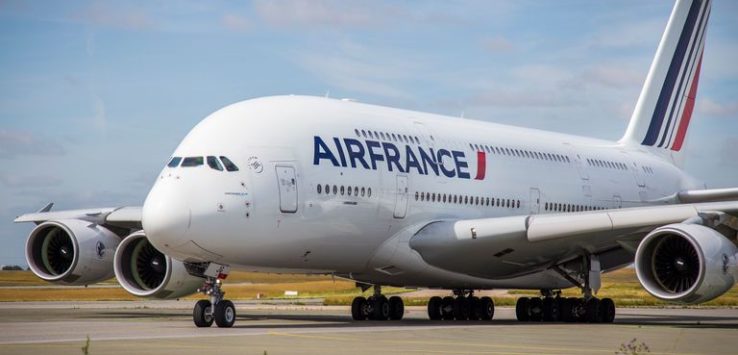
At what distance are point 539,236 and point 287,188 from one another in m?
4.92

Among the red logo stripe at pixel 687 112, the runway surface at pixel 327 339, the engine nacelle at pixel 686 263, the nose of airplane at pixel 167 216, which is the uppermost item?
the red logo stripe at pixel 687 112

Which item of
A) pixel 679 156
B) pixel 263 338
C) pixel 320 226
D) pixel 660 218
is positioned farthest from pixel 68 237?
pixel 679 156

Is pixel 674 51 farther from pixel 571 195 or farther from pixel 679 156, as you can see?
pixel 571 195

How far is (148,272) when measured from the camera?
71.9 ft

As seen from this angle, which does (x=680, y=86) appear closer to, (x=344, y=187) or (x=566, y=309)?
(x=566, y=309)

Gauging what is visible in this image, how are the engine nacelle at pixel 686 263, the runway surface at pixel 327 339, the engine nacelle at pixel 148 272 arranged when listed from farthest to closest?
1. the engine nacelle at pixel 148 272
2. the engine nacelle at pixel 686 263
3. the runway surface at pixel 327 339

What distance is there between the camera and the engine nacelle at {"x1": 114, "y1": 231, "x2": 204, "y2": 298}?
69.2 ft

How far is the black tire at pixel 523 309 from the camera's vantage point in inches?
928

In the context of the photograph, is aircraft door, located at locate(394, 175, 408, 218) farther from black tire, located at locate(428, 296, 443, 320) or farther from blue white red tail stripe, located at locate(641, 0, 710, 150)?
blue white red tail stripe, located at locate(641, 0, 710, 150)

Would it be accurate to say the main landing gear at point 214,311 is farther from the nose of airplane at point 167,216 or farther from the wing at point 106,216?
the wing at point 106,216

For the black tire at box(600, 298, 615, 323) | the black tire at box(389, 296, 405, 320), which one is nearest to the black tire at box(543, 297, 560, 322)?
the black tire at box(600, 298, 615, 323)

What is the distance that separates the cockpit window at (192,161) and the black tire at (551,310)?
9.01m

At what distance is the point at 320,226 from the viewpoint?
1894 cm

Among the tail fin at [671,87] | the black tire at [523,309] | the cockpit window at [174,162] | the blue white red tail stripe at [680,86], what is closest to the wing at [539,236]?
the black tire at [523,309]
